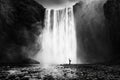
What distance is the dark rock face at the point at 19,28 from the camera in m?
55.7

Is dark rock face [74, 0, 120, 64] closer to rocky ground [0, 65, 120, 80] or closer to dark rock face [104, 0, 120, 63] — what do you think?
dark rock face [104, 0, 120, 63]

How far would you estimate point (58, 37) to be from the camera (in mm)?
70125

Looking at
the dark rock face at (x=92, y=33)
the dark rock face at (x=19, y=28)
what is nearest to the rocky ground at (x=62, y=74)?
the dark rock face at (x=92, y=33)

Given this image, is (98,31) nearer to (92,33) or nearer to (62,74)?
(92,33)

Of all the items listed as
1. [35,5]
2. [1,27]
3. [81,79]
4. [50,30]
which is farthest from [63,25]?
[81,79]

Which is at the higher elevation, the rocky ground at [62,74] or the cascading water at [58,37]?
the cascading water at [58,37]

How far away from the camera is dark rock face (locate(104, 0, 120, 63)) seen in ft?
158

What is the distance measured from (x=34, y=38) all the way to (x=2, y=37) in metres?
15.4

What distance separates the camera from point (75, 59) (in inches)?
2478

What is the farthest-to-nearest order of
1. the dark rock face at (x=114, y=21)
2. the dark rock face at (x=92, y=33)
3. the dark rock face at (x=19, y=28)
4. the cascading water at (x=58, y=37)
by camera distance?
the cascading water at (x=58, y=37)
the dark rock face at (x=19, y=28)
the dark rock face at (x=92, y=33)
the dark rock face at (x=114, y=21)

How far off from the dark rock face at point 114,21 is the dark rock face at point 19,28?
32.1m

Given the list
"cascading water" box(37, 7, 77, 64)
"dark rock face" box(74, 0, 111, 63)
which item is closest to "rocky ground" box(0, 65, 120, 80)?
"dark rock face" box(74, 0, 111, 63)

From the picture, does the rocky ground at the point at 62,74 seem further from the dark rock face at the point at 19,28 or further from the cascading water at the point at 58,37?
the cascading water at the point at 58,37

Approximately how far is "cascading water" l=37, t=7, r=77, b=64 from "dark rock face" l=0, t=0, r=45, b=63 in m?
4.17
